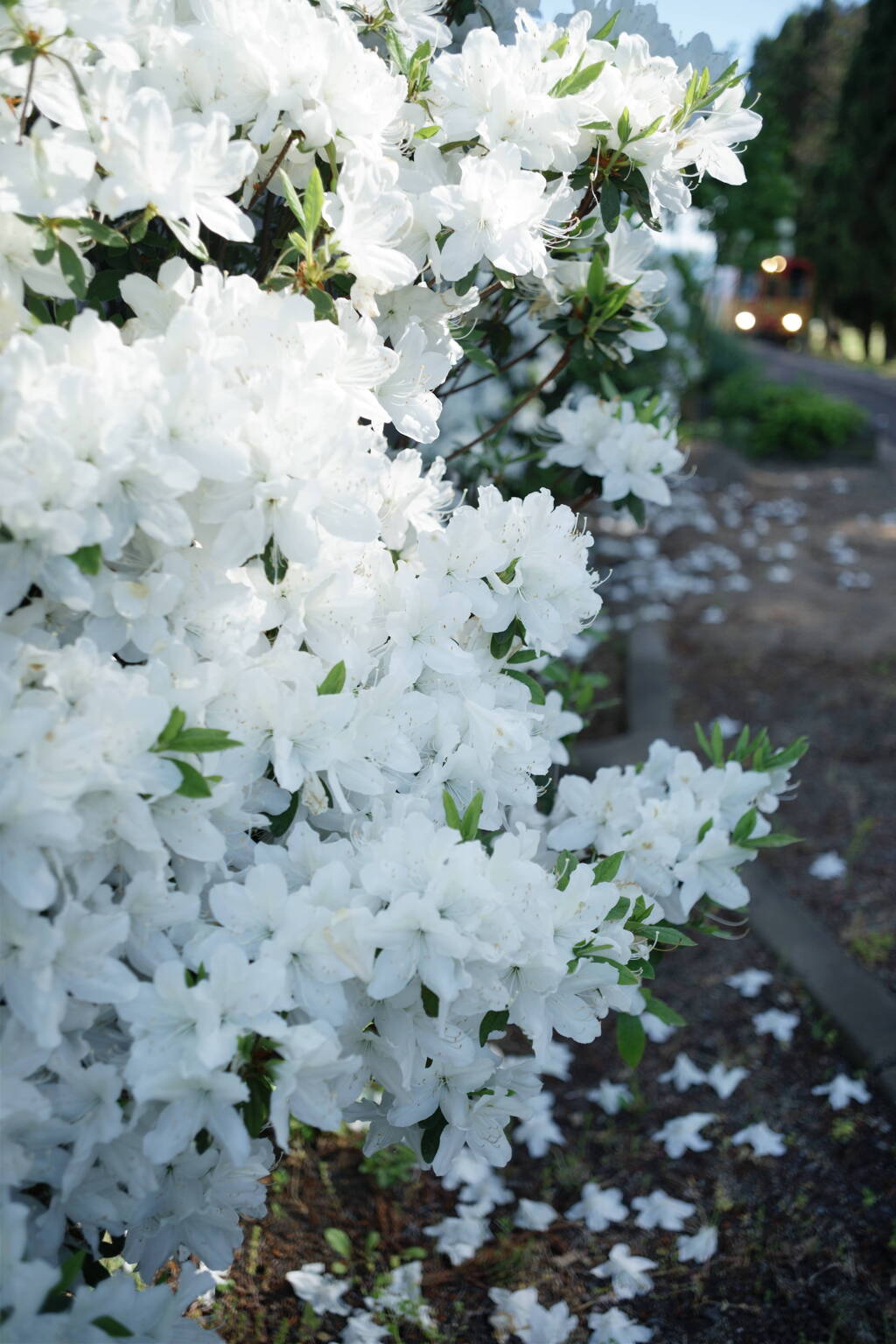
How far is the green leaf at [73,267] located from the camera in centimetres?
129

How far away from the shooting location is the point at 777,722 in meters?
5.46

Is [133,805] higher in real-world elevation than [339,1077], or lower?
higher

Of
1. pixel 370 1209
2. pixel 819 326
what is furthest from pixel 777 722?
pixel 819 326

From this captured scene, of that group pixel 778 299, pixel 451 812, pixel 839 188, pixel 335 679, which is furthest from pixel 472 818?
pixel 778 299

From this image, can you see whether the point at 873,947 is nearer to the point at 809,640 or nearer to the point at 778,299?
the point at 809,640

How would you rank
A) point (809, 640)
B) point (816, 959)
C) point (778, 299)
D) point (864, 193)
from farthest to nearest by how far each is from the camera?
point (778, 299) → point (864, 193) → point (809, 640) → point (816, 959)

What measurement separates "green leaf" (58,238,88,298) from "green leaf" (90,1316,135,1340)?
4.00 ft

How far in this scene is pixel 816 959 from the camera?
3.61m

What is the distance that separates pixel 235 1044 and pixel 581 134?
1.46 meters

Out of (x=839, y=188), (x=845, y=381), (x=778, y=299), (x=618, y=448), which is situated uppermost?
(x=839, y=188)

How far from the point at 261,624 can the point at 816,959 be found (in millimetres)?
2861

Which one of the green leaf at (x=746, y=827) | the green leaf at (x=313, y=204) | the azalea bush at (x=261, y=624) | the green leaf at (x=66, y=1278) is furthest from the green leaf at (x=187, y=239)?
the green leaf at (x=746, y=827)

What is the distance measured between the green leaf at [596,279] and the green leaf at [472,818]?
116 cm

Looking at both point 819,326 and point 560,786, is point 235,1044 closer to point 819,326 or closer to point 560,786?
point 560,786
